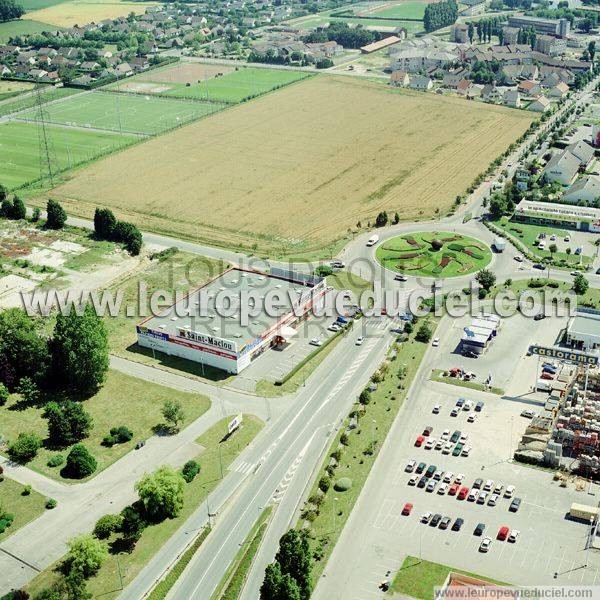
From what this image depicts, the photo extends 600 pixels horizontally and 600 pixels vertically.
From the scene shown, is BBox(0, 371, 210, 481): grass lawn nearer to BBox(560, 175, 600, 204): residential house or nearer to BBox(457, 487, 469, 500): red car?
BBox(457, 487, 469, 500): red car

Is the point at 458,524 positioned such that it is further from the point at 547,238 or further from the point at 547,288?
the point at 547,238

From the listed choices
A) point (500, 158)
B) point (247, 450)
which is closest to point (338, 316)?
point (247, 450)

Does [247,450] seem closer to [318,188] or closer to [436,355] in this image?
[436,355]

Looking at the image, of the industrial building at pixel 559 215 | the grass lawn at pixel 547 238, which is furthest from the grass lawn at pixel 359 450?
the industrial building at pixel 559 215

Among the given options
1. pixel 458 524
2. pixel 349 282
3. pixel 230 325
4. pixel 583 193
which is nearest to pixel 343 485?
pixel 458 524

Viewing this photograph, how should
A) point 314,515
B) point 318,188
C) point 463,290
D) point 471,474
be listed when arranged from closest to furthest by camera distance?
point 314,515 → point 471,474 → point 463,290 → point 318,188

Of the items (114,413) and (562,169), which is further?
(562,169)
